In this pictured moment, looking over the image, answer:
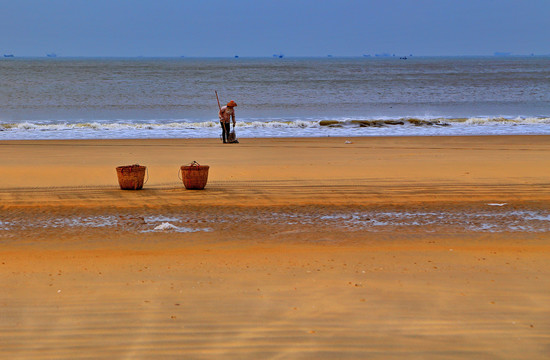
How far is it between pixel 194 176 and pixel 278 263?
405 cm

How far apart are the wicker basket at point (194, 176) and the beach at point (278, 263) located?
0.44 ft

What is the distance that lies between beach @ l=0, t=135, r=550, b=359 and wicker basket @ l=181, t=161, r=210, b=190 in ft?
0.44

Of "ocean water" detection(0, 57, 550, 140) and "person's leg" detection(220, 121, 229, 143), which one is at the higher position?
"person's leg" detection(220, 121, 229, 143)

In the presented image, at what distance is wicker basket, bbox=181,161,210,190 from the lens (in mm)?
10047

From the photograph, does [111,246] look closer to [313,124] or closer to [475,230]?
[475,230]

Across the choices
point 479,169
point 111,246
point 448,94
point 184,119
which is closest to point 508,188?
point 479,169

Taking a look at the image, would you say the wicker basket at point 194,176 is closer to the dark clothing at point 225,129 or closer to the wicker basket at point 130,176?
the wicker basket at point 130,176

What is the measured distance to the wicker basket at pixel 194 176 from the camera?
33.0ft

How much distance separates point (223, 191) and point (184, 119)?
61.9 feet

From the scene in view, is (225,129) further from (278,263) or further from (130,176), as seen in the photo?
(278,263)

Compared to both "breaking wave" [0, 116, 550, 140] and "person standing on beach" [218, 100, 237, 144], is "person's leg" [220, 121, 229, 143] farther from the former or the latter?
"breaking wave" [0, 116, 550, 140]

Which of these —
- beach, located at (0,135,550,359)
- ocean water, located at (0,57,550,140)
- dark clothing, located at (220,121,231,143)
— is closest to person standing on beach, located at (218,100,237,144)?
dark clothing, located at (220,121,231,143)

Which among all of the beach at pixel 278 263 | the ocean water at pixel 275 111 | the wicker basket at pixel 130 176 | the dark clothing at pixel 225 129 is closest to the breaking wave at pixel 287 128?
the ocean water at pixel 275 111

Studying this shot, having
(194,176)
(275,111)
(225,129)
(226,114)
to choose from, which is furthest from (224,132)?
(275,111)
